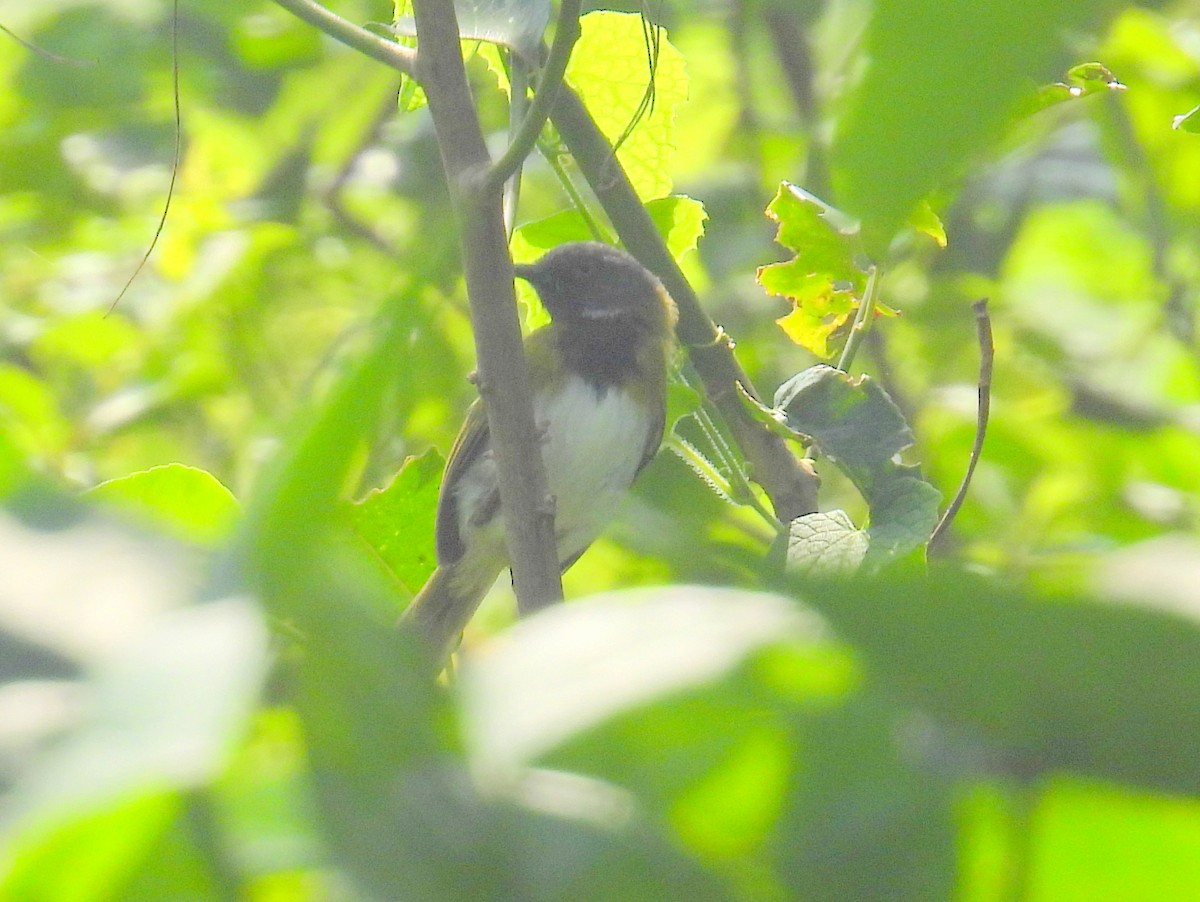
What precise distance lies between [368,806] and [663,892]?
7 centimetres

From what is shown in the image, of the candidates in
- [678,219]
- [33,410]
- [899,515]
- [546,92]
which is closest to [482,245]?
[546,92]

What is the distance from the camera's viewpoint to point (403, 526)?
1.73 metres

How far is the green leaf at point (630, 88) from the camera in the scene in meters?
1.90

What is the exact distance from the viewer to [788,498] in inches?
68.8

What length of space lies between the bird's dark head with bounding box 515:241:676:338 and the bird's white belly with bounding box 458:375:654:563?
0.20 metres

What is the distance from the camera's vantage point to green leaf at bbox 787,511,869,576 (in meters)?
1.33

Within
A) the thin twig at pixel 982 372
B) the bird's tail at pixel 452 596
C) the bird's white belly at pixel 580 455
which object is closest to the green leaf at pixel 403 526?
the thin twig at pixel 982 372

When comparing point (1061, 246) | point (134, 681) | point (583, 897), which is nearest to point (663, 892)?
point (583, 897)

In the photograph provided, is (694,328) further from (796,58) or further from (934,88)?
(796,58)

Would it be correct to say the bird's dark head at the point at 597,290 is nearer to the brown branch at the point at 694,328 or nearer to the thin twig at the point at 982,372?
the brown branch at the point at 694,328

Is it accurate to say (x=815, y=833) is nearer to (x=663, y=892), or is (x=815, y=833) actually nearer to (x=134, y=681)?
(x=663, y=892)

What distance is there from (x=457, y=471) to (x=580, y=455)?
279mm

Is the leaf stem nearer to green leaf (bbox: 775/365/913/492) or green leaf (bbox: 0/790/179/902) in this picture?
green leaf (bbox: 775/365/913/492)

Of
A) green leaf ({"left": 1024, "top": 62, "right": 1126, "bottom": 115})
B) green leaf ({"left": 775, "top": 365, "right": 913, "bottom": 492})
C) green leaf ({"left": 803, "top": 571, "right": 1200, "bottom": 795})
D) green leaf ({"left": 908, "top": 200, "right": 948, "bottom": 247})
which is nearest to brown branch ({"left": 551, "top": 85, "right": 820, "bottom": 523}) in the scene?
green leaf ({"left": 775, "top": 365, "right": 913, "bottom": 492})
